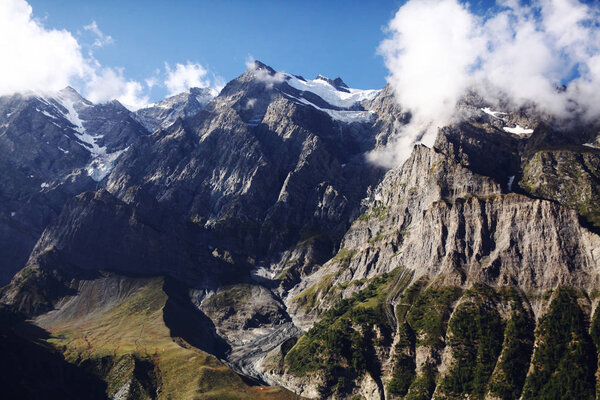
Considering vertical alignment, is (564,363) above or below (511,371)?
above

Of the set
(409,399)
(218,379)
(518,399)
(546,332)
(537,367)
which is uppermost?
(546,332)

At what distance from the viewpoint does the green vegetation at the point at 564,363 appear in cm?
17338

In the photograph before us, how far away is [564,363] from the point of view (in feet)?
596

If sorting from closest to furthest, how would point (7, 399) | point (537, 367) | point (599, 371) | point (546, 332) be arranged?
point (7, 399) < point (599, 371) < point (537, 367) < point (546, 332)

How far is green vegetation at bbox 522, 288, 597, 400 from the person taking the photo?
173375 millimetres

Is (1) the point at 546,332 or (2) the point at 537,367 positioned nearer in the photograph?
(2) the point at 537,367

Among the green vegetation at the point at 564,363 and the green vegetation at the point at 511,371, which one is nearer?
the green vegetation at the point at 564,363

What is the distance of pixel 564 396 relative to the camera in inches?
6777

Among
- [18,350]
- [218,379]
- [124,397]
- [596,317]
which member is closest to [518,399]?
[596,317]

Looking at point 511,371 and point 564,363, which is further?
point 511,371

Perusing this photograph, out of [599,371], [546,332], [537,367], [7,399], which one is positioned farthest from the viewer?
[546,332]

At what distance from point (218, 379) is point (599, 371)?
140852mm

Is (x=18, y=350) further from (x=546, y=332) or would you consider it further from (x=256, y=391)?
(x=546, y=332)

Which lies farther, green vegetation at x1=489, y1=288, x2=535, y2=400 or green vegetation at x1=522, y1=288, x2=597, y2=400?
green vegetation at x1=489, y1=288, x2=535, y2=400
